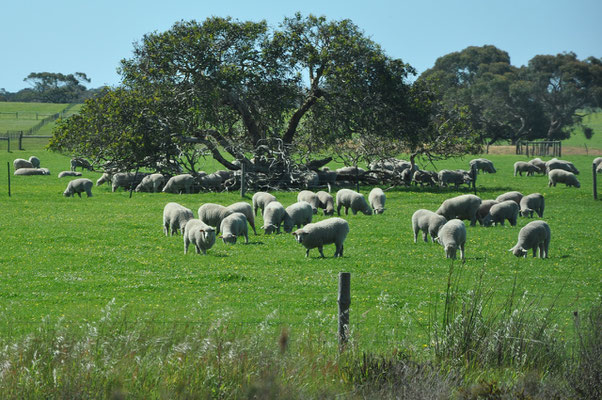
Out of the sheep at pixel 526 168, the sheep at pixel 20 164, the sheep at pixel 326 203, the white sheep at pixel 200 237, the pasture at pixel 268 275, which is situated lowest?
the pasture at pixel 268 275

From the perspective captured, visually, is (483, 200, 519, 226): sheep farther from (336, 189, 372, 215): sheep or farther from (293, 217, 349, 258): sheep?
(293, 217, 349, 258): sheep

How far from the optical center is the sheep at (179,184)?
35.7 meters

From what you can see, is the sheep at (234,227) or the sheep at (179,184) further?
the sheep at (179,184)

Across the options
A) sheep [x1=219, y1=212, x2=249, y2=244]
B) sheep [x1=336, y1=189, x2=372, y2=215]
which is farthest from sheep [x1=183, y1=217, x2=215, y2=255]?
sheep [x1=336, y1=189, x2=372, y2=215]

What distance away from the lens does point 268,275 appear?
15281 millimetres

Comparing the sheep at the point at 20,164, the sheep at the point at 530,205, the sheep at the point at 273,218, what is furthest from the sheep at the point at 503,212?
the sheep at the point at 20,164

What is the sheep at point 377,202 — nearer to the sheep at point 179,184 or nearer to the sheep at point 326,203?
the sheep at point 326,203

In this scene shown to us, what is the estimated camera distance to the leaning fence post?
844cm

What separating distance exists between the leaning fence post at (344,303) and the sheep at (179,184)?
27790mm

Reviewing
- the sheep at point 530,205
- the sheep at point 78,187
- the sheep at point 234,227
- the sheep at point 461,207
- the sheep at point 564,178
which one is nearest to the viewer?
the sheep at point 234,227

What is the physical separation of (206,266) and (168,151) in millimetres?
21213

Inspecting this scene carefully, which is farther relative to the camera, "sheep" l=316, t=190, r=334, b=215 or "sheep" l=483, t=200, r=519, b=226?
"sheep" l=316, t=190, r=334, b=215

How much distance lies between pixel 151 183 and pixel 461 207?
60.9 ft

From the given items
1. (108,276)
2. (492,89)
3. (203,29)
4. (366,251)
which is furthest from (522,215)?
(492,89)
